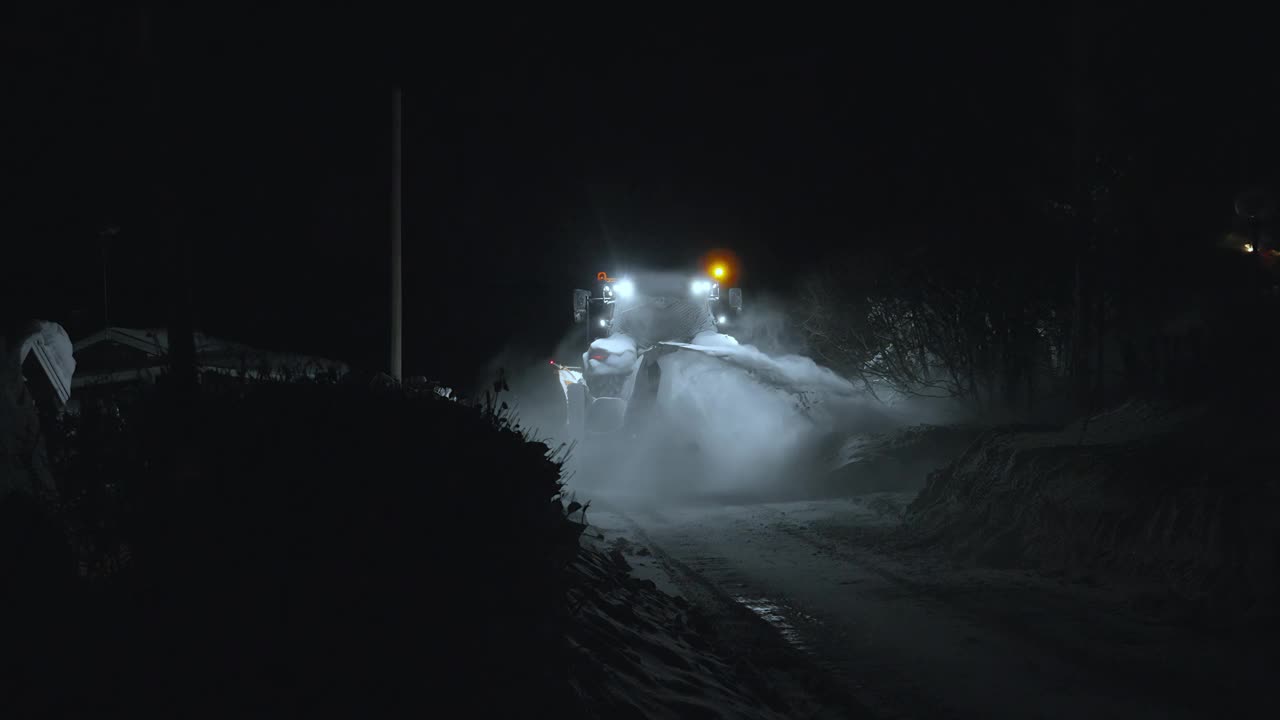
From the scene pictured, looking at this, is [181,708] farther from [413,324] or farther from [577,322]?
[413,324]

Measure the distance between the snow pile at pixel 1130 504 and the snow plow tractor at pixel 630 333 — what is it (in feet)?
26.3

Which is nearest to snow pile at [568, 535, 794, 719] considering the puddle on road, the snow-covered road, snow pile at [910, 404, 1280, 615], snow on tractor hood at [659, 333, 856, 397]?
the puddle on road

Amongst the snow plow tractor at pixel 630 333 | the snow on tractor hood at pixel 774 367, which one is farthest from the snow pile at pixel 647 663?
the snow plow tractor at pixel 630 333

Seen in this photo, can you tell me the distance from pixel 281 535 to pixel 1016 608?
7.79 meters

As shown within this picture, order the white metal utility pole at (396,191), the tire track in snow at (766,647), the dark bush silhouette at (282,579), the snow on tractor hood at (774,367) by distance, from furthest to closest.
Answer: the snow on tractor hood at (774,367) → the white metal utility pole at (396,191) → the tire track in snow at (766,647) → the dark bush silhouette at (282,579)

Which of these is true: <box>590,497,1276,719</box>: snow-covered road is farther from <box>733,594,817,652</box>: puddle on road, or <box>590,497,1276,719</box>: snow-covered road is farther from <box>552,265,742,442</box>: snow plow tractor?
<box>552,265,742,442</box>: snow plow tractor

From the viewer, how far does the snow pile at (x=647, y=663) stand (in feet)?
17.5

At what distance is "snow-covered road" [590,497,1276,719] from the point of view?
6953 mm

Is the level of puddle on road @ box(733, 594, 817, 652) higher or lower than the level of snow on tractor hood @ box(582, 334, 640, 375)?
lower

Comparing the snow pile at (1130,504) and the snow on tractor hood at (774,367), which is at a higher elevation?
the snow on tractor hood at (774,367)

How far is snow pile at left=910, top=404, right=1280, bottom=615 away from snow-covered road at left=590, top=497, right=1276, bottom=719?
2.38 feet

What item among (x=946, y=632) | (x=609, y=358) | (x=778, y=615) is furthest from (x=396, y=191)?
(x=946, y=632)

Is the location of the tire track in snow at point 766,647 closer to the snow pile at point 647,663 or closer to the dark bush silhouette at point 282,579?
the snow pile at point 647,663

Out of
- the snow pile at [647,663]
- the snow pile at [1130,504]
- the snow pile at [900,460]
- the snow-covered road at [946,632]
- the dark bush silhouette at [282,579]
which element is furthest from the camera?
A: the snow pile at [900,460]
